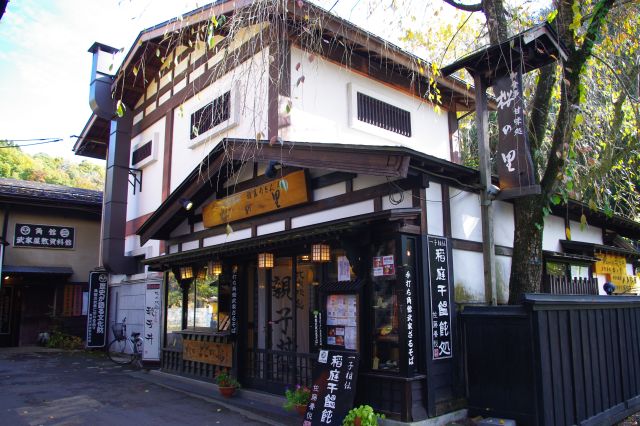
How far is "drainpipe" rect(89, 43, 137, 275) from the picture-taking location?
17375mm

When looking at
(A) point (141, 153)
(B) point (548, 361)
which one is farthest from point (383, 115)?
(A) point (141, 153)

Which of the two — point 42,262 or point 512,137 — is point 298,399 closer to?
point 512,137

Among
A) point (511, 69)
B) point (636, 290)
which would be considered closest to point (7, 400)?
point (511, 69)

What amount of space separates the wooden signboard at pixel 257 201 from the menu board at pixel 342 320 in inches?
82.6

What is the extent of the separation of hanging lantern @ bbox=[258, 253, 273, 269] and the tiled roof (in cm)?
1438

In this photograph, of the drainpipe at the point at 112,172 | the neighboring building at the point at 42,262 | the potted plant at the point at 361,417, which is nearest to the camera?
the potted plant at the point at 361,417

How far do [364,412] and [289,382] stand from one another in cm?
272

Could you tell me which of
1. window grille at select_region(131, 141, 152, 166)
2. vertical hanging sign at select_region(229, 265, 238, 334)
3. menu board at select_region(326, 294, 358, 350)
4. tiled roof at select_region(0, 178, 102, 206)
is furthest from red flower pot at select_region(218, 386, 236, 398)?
tiled roof at select_region(0, 178, 102, 206)

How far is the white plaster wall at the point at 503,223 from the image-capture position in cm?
929

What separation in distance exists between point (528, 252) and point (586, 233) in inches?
221

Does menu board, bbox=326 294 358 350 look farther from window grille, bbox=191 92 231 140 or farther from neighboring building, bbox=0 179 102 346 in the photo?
neighboring building, bbox=0 179 102 346

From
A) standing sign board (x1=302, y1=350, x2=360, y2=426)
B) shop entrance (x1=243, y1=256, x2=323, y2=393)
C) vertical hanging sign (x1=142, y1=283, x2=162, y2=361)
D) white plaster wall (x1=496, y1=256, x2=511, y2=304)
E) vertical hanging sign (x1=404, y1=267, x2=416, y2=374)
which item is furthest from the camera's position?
vertical hanging sign (x1=142, y1=283, x2=162, y2=361)

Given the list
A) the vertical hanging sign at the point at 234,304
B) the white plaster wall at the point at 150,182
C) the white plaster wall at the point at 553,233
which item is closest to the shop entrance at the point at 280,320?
the vertical hanging sign at the point at 234,304

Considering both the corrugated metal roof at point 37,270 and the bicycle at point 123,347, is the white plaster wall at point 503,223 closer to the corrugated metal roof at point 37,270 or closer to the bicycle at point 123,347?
the bicycle at point 123,347
